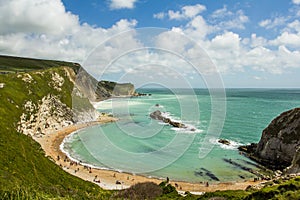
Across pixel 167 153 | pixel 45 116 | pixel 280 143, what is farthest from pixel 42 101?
pixel 280 143

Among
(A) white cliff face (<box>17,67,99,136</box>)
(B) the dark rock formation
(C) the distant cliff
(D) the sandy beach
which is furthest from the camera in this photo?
(B) the dark rock formation

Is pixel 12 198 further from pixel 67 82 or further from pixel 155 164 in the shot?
pixel 67 82

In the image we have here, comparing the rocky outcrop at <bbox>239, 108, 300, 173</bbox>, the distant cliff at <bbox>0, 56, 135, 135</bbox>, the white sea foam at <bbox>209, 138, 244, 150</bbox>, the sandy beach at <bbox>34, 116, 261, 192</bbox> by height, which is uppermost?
the distant cliff at <bbox>0, 56, 135, 135</bbox>

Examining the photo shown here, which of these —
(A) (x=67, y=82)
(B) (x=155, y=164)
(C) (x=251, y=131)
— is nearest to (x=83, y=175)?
(B) (x=155, y=164)

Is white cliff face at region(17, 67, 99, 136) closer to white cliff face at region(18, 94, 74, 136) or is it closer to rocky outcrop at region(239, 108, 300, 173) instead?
white cliff face at region(18, 94, 74, 136)

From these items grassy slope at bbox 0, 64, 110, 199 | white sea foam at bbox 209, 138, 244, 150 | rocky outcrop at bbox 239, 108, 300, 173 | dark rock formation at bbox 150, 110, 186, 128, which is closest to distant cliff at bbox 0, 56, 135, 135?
grassy slope at bbox 0, 64, 110, 199
